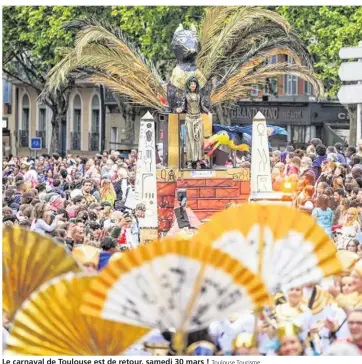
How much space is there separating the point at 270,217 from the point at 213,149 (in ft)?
38.8

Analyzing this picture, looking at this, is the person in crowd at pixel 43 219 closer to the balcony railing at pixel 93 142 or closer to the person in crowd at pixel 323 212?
the person in crowd at pixel 323 212

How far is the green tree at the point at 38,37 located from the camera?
135 ft

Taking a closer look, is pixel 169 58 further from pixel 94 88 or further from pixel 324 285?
pixel 324 285

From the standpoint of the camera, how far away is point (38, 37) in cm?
4456

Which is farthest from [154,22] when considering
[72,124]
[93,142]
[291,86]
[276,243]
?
[276,243]

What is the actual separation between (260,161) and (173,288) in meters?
11.6

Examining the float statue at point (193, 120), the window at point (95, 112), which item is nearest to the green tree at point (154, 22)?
the window at point (95, 112)

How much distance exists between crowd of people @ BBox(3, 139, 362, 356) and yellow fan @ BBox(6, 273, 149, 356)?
0.21 m

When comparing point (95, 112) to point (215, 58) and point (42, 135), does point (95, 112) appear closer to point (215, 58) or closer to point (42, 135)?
point (42, 135)

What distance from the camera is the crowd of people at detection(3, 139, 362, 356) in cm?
1115

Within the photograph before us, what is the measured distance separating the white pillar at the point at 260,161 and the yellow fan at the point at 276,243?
10248 millimetres

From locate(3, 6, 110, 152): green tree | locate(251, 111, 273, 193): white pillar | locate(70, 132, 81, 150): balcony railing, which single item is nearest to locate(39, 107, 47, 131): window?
locate(70, 132, 81, 150): balcony railing

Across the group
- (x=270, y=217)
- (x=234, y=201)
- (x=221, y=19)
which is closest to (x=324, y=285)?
(x=270, y=217)

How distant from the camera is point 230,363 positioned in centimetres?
1105
